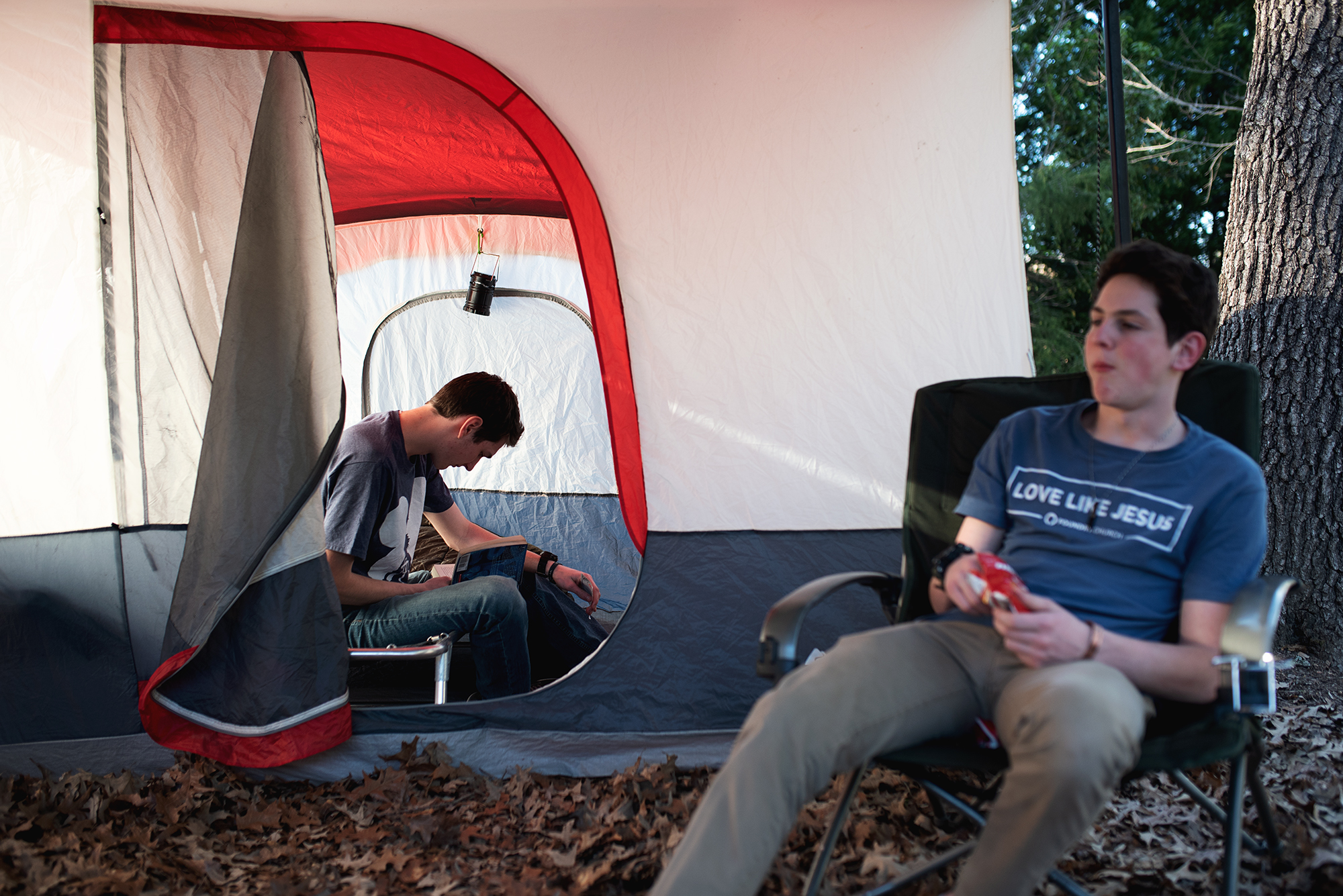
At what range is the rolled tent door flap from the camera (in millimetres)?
2111

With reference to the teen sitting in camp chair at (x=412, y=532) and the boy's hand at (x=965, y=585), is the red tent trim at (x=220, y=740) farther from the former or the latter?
the boy's hand at (x=965, y=585)

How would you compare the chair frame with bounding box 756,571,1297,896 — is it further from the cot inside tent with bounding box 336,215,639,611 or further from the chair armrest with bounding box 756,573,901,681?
the cot inside tent with bounding box 336,215,639,611

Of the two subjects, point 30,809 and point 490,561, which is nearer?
point 30,809

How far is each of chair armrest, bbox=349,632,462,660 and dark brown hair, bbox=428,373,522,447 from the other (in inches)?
24.8

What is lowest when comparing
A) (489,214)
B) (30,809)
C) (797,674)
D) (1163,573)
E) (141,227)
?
(30,809)

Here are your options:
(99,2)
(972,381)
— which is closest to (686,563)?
(972,381)

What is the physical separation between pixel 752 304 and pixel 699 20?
0.76 metres

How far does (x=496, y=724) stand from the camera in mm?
2311

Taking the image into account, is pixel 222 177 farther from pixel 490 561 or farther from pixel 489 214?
pixel 489 214

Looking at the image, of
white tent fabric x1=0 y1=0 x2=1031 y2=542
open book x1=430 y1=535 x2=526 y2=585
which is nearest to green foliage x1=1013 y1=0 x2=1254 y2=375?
white tent fabric x1=0 y1=0 x2=1031 y2=542

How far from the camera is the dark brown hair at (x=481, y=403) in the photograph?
261 centimetres

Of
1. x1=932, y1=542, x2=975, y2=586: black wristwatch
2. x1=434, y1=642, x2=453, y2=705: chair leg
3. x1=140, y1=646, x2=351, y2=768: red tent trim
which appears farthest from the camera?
x1=434, y1=642, x2=453, y2=705: chair leg

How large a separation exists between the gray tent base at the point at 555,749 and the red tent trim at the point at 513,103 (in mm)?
514

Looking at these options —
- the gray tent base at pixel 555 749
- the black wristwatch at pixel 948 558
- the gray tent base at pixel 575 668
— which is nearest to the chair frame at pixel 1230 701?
the black wristwatch at pixel 948 558
